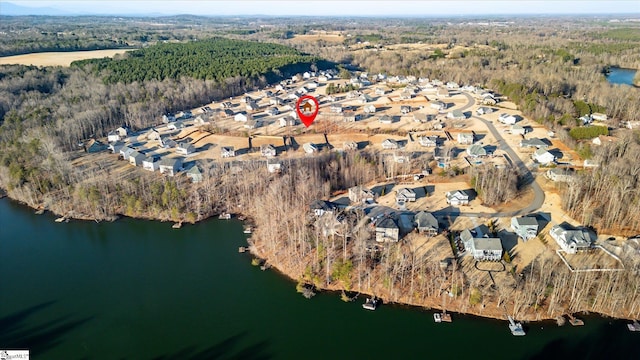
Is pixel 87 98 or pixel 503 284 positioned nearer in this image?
pixel 503 284

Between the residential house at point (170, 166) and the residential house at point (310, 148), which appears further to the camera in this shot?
the residential house at point (310, 148)

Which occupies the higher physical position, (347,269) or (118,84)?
(118,84)

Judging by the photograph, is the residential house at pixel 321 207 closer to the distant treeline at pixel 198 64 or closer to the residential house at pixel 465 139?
the residential house at pixel 465 139

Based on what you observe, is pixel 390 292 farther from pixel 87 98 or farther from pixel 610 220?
pixel 87 98

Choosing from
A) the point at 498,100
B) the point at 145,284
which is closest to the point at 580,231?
the point at 145,284

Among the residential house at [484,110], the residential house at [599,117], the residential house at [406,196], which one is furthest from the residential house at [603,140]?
the residential house at [406,196]

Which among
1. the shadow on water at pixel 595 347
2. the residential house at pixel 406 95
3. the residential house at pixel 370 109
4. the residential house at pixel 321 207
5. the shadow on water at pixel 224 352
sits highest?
the residential house at pixel 406 95
